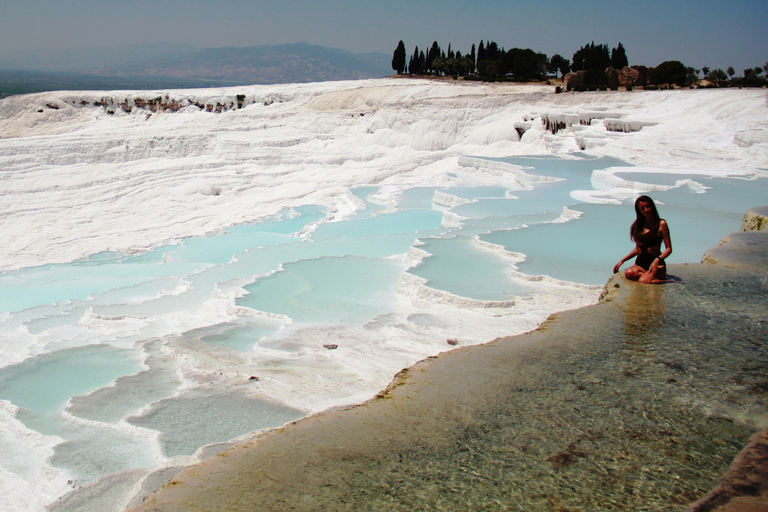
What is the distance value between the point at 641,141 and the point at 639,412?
36.6 ft

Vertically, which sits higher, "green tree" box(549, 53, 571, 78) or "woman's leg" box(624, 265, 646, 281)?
"green tree" box(549, 53, 571, 78)

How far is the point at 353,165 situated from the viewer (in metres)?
14.1

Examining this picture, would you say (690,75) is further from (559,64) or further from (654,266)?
(654,266)

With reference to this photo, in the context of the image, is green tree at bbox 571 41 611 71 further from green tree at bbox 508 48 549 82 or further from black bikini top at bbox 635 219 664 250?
black bikini top at bbox 635 219 664 250

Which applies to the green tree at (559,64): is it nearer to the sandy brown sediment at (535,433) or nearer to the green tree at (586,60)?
the green tree at (586,60)

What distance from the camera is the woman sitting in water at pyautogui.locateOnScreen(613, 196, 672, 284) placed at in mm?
3586

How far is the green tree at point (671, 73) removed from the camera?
76.5ft

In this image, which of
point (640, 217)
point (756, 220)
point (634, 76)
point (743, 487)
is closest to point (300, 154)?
point (756, 220)

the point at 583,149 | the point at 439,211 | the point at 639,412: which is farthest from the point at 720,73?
the point at 639,412

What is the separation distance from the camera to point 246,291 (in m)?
5.42

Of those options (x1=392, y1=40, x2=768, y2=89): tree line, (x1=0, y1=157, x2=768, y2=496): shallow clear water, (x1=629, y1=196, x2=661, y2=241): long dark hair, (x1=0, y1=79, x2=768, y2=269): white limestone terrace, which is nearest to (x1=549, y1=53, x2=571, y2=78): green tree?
(x1=392, y1=40, x2=768, y2=89): tree line

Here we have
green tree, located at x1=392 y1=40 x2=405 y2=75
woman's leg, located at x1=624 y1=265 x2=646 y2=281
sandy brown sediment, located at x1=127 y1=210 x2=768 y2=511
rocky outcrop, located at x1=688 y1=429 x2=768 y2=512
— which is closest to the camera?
rocky outcrop, located at x1=688 y1=429 x2=768 y2=512

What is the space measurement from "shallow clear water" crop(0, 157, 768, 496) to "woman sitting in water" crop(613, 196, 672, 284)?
1002 mm

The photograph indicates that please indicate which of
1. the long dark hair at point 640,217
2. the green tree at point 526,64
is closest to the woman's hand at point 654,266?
the long dark hair at point 640,217
